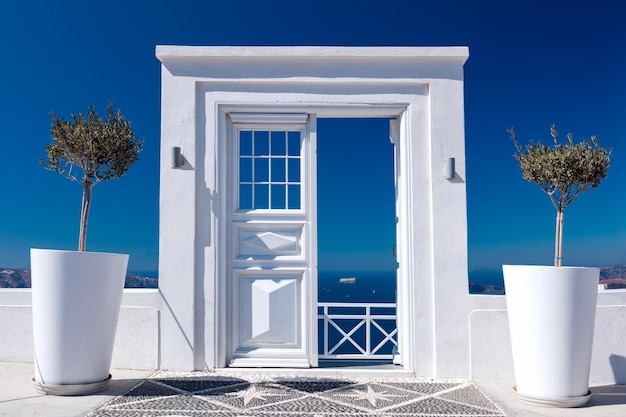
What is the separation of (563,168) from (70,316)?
135 inches

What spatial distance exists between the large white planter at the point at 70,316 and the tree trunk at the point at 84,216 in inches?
12.8

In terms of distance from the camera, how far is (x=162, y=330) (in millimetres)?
4340

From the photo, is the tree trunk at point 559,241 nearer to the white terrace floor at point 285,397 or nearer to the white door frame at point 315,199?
the white terrace floor at point 285,397

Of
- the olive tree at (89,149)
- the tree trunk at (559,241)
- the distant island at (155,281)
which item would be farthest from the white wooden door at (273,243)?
the tree trunk at (559,241)

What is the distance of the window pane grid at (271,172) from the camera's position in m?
4.61

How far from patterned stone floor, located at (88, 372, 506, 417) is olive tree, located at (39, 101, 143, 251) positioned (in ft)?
3.89

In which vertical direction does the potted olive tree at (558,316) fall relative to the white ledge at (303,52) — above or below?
below

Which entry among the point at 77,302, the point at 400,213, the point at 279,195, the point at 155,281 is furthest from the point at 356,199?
the point at 77,302

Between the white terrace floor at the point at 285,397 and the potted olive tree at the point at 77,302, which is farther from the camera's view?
the potted olive tree at the point at 77,302

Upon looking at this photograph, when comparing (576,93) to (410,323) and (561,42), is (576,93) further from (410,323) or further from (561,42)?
(410,323)

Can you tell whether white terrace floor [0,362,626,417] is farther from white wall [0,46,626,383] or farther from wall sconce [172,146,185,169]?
wall sconce [172,146,185,169]

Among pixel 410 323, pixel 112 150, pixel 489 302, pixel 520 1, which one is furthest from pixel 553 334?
Result: pixel 520 1

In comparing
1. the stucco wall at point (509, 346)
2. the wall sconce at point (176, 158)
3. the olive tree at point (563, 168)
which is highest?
the wall sconce at point (176, 158)

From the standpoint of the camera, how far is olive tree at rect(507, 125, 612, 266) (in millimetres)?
3623
